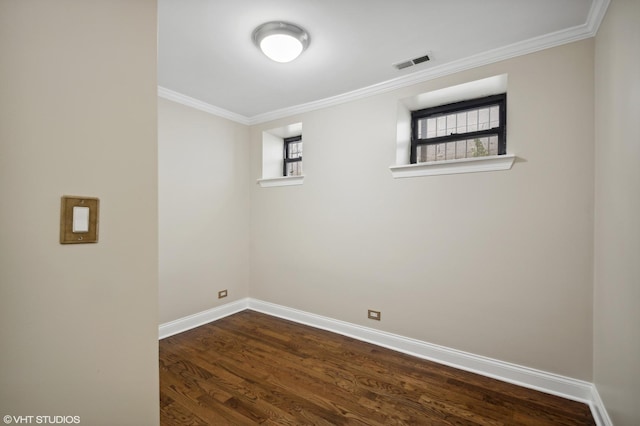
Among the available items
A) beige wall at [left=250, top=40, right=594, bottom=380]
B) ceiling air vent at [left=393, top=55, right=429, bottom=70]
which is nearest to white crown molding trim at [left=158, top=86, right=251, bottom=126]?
beige wall at [left=250, top=40, right=594, bottom=380]

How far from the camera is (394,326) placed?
109 inches

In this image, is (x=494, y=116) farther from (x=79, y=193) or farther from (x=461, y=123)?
(x=79, y=193)

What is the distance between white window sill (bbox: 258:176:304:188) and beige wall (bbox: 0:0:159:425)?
248 cm

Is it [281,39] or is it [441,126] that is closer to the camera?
[281,39]

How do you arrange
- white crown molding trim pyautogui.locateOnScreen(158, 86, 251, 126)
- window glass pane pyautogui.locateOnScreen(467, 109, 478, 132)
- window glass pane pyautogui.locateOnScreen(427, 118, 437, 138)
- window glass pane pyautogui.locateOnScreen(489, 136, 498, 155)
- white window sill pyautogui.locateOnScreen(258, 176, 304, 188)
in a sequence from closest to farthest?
1. window glass pane pyautogui.locateOnScreen(489, 136, 498, 155)
2. window glass pane pyautogui.locateOnScreen(467, 109, 478, 132)
3. window glass pane pyautogui.locateOnScreen(427, 118, 437, 138)
4. white crown molding trim pyautogui.locateOnScreen(158, 86, 251, 126)
5. white window sill pyautogui.locateOnScreen(258, 176, 304, 188)

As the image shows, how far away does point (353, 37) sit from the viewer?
2082 mm

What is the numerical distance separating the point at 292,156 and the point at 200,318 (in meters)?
2.44

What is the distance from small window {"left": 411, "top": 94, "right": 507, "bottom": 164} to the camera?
252 centimetres

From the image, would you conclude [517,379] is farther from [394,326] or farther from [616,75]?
[616,75]

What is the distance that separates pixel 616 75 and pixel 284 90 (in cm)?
256

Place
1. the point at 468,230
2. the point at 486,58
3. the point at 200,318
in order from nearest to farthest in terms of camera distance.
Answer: the point at 486,58, the point at 468,230, the point at 200,318

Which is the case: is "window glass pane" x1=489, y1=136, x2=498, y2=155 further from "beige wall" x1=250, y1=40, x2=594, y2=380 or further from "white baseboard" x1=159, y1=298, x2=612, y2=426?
"white baseboard" x1=159, y1=298, x2=612, y2=426

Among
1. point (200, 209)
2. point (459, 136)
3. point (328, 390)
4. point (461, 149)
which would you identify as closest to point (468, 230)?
point (461, 149)

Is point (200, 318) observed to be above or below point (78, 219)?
below
